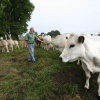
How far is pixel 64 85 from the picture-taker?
850 cm

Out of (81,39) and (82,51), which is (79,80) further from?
(81,39)

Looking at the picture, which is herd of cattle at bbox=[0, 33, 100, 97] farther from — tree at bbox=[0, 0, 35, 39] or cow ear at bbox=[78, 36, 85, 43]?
tree at bbox=[0, 0, 35, 39]

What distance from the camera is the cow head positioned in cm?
702

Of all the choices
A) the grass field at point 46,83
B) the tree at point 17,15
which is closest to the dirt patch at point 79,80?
the grass field at point 46,83

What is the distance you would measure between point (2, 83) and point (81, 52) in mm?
3677

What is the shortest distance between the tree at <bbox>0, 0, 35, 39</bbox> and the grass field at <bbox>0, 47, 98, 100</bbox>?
72.1 feet

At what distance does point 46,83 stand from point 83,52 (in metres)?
2.27

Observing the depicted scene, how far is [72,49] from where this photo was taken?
7.08 meters

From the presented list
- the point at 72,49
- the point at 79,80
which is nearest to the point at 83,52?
the point at 72,49

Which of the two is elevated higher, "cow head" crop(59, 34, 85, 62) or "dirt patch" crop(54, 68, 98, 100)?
"cow head" crop(59, 34, 85, 62)

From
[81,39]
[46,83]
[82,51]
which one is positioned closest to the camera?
[81,39]

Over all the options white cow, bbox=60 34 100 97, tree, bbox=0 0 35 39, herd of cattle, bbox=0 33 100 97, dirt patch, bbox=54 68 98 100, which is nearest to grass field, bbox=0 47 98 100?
dirt patch, bbox=54 68 98 100

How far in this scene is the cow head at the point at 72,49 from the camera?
7.02 meters

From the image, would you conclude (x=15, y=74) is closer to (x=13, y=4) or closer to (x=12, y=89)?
(x=12, y=89)
